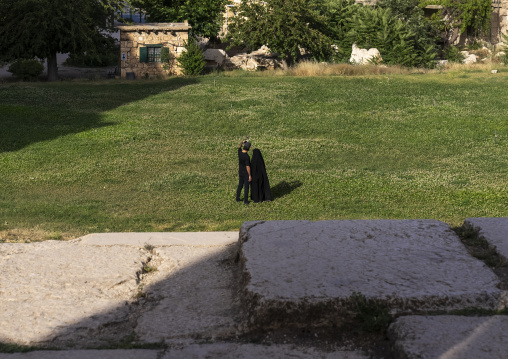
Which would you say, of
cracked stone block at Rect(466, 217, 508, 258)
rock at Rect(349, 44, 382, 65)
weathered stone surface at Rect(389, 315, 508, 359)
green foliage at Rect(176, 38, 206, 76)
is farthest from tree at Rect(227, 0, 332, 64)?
weathered stone surface at Rect(389, 315, 508, 359)

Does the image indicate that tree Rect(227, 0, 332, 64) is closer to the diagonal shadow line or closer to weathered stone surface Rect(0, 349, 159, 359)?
the diagonal shadow line

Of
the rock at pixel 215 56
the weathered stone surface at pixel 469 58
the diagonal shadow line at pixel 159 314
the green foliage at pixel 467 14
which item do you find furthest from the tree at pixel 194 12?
the diagonal shadow line at pixel 159 314

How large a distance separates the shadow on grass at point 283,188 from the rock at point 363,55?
24.9 m

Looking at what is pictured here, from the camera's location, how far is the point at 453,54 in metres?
49.4

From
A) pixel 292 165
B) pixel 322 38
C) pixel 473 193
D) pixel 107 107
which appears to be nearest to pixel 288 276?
pixel 473 193

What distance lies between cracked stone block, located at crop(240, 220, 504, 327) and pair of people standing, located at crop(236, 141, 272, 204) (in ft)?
23.5

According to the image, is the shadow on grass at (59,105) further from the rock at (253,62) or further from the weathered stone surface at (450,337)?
the weathered stone surface at (450,337)

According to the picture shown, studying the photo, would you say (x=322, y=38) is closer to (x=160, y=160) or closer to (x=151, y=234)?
(x=160, y=160)

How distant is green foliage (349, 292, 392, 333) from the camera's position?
500 cm

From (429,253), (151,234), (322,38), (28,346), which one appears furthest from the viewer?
(322,38)

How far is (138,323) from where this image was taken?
5.52 meters

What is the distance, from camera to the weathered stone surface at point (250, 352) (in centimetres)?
477

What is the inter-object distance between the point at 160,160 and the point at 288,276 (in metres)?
14.7

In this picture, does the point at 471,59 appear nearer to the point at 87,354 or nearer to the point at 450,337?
the point at 450,337
